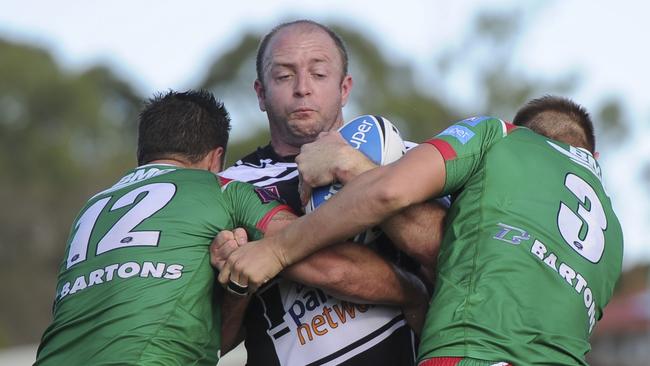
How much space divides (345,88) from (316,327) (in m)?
1.61

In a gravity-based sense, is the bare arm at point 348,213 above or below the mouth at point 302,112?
below

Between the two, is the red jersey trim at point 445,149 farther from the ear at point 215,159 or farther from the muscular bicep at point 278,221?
the ear at point 215,159

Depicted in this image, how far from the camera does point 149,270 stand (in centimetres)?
548

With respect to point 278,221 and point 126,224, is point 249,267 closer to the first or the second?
point 278,221

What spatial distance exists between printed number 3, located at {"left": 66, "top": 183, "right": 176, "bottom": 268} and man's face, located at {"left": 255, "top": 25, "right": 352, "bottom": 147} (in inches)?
45.4

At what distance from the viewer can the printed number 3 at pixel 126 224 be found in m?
5.54

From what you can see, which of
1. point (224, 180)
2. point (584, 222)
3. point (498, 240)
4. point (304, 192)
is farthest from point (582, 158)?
point (224, 180)

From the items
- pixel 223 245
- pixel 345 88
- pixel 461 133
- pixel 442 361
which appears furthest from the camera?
pixel 345 88

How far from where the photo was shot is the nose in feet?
21.5

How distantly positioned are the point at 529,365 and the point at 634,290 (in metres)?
36.0

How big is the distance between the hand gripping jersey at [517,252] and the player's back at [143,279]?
1165 millimetres

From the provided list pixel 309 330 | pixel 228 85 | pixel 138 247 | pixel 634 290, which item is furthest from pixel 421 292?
pixel 634 290

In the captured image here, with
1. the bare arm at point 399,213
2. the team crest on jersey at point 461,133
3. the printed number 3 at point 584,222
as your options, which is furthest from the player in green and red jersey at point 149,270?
the printed number 3 at point 584,222

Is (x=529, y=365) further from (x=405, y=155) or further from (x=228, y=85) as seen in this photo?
(x=228, y=85)
